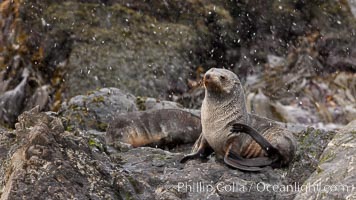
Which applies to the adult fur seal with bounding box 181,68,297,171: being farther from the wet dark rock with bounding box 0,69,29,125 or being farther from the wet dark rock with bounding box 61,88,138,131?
the wet dark rock with bounding box 0,69,29,125

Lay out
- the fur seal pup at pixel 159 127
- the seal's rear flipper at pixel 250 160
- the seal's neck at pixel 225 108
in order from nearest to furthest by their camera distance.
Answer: the seal's rear flipper at pixel 250 160
the seal's neck at pixel 225 108
the fur seal pup at pixel 159 127

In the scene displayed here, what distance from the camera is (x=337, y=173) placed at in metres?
5.36

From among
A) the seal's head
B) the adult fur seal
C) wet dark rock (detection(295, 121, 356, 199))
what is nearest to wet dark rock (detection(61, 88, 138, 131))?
the adult fur seal

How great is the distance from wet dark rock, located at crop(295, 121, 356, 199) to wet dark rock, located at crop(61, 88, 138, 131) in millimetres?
4931

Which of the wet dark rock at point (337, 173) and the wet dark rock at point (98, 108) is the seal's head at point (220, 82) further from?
the wet dark rock at point (98, 108)

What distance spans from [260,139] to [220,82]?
0.58m

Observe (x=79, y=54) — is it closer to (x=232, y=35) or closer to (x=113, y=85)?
(x=113, y=85)

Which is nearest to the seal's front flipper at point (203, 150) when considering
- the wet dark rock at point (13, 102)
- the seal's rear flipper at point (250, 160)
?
the seal's rear flipper at point (250, 160)

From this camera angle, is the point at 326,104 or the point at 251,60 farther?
the point at 251,60

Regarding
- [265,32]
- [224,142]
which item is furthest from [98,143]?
[265,32]

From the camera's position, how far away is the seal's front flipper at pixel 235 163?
664 centimetres

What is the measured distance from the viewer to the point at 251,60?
15.9 metres

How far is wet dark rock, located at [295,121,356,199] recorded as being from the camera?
16.9ft

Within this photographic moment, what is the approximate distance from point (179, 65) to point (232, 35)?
5.74 ft
